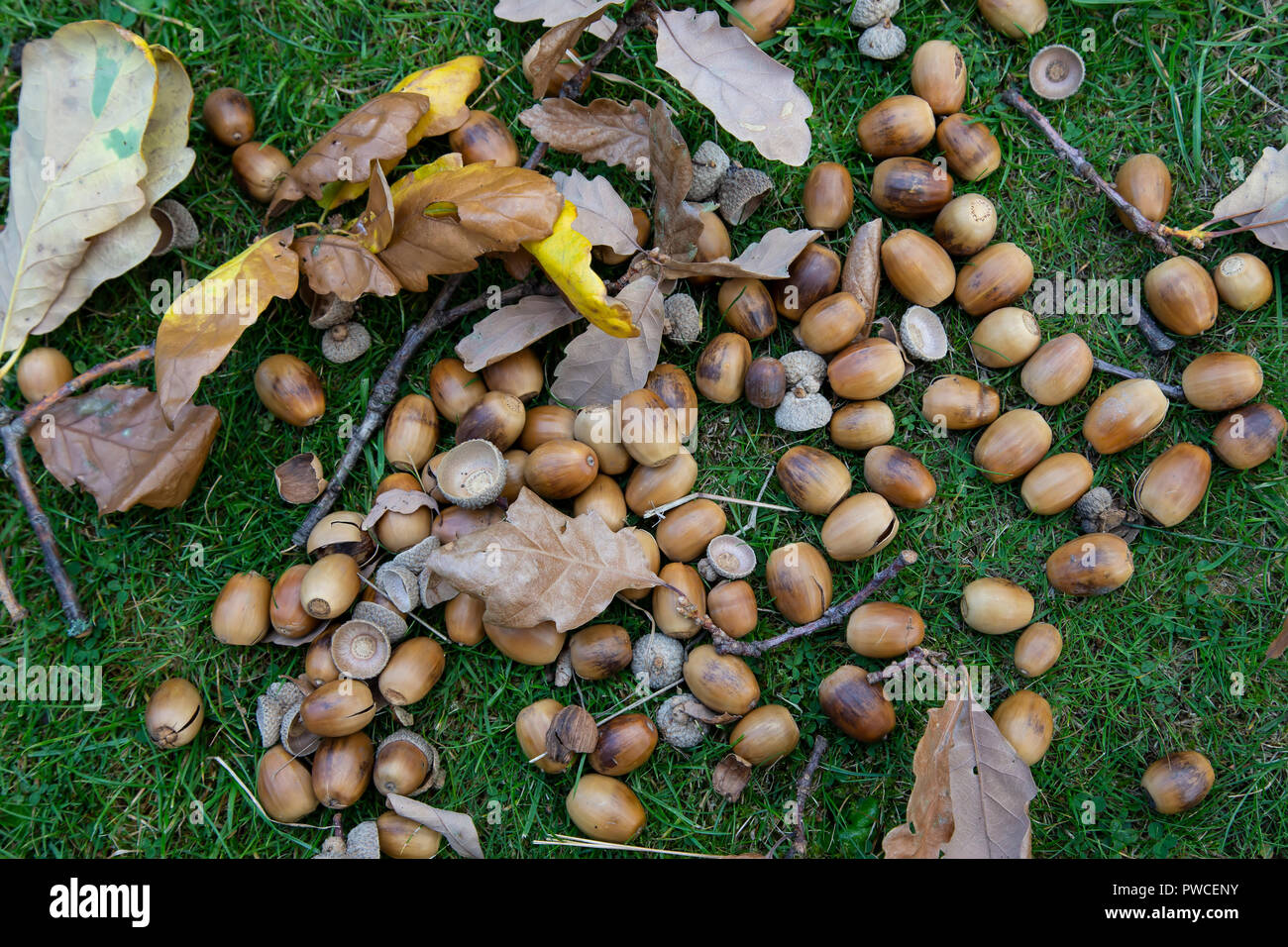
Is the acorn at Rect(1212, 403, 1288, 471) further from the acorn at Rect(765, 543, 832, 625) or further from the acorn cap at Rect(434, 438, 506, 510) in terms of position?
the acorn cap at Rect(434, 438, 506, 510)

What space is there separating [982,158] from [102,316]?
11.1 ft

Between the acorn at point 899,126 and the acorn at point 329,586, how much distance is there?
2.48m

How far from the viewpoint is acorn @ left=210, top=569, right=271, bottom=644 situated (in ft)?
10.9

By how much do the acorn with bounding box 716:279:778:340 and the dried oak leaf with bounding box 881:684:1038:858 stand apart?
146cm

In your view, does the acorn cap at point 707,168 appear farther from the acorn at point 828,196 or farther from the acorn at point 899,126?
the acorn at point 899,126

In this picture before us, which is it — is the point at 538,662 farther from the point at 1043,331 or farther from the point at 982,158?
the point at 982,158

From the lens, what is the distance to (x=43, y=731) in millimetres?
3430

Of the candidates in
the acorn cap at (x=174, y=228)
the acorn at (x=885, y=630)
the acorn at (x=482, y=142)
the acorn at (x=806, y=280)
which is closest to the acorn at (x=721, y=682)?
the acorn at (x=885, y=630)

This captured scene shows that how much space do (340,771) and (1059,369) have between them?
9.53 feet

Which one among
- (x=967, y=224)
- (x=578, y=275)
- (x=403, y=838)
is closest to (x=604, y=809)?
(x=403, y=838)

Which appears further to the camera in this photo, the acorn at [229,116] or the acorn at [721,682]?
the acorn at [229,116]

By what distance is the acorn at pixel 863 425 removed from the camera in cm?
340

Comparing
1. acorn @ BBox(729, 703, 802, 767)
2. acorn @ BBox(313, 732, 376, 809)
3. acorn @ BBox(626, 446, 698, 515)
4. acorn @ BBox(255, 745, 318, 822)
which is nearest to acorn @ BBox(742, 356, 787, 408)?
acorn @ BBox(626, 446, 698, 515)

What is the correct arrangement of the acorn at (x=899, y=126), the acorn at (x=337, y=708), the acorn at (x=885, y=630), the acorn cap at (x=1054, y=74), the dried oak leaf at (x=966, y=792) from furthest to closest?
the acorn cap at (x=1054, y=74)
the acorn at (x=899, y=126)
the acorn at (x=885, y=630)
the acorn at (x=337, y=708)
the dried oak leaf at (x=966, y=792)
